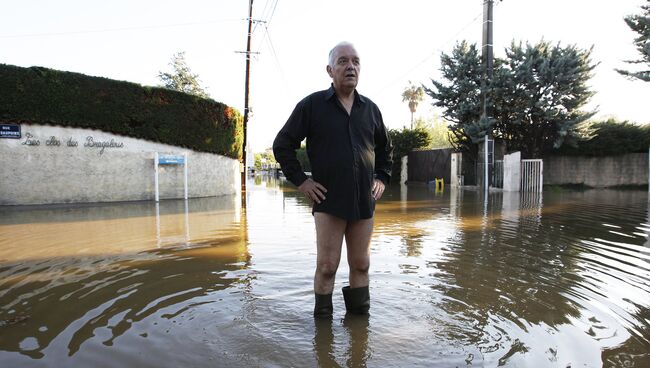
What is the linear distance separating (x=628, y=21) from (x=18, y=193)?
2168cm

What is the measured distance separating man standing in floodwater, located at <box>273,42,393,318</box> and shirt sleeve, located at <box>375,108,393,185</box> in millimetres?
132

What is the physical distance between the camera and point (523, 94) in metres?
18.8

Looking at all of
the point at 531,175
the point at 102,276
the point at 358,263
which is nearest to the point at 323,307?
the point at 358,263

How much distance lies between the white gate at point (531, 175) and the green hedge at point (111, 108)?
12129 mm

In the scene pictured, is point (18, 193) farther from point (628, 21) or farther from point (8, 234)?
point (628, 21)

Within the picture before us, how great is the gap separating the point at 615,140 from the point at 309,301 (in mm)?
23704

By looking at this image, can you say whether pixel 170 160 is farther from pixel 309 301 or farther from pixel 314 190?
pixel 314 190

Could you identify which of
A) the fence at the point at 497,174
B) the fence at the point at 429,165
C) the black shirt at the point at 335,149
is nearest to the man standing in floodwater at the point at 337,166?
the black shirt at the point at 335,149

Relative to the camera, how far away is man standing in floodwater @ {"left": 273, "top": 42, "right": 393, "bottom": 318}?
2680 mm

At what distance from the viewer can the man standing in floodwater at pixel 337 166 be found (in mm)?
2680

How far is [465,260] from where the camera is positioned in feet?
15.3

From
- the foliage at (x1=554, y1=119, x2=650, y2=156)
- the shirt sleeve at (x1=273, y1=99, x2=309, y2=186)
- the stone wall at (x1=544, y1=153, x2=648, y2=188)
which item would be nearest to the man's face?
the shirt sleeve at (x1=273, y1=99, x2=309, y2=186)

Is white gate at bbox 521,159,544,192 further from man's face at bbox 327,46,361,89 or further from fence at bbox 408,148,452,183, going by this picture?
man's face at bbox 327,46,361,89

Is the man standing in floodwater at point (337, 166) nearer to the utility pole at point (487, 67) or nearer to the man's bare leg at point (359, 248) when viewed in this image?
the man's bare leg at point (359, 248)
